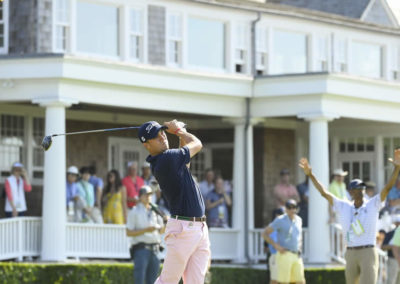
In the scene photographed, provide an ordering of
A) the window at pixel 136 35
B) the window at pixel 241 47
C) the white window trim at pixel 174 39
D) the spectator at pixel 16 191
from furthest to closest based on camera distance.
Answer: the window at pixel 241 47
the white window trim at pixel 174 39
the window at pixel 136 35
the spectator at pixel 16 191

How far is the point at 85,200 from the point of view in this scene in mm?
24094

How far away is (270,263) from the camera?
2203 centimetres

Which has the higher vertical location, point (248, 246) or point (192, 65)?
point (192, 65)

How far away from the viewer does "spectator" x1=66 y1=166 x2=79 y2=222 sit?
23.8 metres

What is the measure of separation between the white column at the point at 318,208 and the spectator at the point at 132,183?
12.2 ft

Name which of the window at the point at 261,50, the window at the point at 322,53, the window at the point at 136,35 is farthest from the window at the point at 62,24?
the window at the point at 322,53

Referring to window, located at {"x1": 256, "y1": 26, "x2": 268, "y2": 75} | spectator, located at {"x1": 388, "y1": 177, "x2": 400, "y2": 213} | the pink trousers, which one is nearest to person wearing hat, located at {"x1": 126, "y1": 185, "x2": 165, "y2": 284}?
the pink trousers

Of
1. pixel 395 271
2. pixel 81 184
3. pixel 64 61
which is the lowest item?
pixel 395 271

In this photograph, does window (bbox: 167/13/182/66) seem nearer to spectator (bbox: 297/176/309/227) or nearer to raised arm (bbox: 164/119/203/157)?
spectator (bbox: 297/176/309/227)

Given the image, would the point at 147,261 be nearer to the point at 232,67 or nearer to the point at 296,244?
the point at 296,244

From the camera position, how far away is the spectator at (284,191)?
26.7m

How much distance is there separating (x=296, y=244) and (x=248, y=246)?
490cm

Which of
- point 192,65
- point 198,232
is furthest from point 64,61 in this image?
point 198,232

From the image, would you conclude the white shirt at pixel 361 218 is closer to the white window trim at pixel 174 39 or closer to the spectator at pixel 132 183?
the spectator at pixel 132 183
